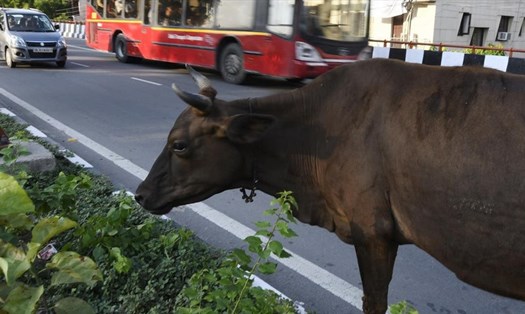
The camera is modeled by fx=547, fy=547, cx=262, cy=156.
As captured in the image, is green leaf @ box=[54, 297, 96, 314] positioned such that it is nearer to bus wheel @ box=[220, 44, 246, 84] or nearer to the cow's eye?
the cow's eye

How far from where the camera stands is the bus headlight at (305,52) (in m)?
11.3

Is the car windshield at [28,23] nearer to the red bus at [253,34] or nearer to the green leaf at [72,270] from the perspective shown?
the red bus at [253,34]

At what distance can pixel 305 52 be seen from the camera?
11.3 m

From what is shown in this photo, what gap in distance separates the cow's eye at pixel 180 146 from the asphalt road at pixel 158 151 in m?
1.29

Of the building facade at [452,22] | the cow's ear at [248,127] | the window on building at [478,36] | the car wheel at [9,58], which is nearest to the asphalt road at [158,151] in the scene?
the car wheel at [9,58]

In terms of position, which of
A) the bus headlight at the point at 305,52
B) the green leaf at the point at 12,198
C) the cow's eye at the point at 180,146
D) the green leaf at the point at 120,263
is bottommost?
the green leaf at the point at 120,263

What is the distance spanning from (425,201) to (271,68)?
995 cm

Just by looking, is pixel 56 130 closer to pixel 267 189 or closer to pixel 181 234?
pixel 181 234

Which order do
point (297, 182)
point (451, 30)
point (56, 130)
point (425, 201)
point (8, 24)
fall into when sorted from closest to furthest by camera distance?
point (425, 201) < point (297, 182) < point (56, 130) < point (8, 24) < point (451, 30)

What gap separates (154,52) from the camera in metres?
16.1

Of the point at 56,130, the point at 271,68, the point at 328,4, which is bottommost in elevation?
the point at 56,130

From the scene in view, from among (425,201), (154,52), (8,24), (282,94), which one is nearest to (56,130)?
(282,94)

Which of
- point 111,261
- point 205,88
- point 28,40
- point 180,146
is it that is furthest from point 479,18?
point 180,146

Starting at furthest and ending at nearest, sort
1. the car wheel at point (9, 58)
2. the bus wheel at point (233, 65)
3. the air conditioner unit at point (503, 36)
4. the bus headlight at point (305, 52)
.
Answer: the air conditioner unit at point (503, 36), the car wheel at point (9, 58), the bus wheel at point (233, 65), the bus headlight at point (305, 52)
